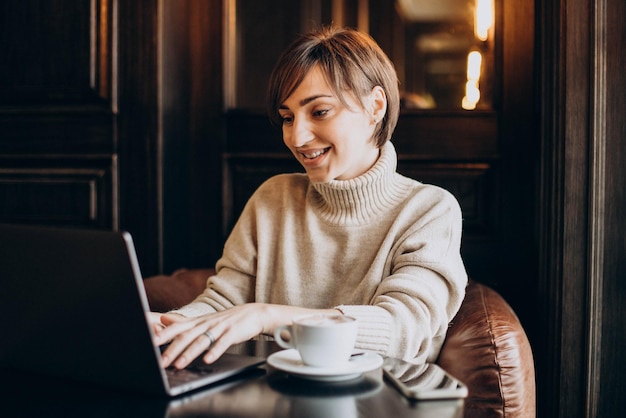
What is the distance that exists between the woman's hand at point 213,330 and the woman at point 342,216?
22 centimetres

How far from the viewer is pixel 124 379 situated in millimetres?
869

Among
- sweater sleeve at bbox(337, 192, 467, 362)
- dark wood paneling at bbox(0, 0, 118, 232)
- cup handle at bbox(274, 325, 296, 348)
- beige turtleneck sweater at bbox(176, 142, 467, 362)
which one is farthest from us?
dark wood paneling at bbox(0, 0, 118, 232)

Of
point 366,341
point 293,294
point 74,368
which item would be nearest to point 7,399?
point 74,368

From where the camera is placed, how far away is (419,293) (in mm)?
1305

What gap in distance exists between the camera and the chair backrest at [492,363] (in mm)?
1309

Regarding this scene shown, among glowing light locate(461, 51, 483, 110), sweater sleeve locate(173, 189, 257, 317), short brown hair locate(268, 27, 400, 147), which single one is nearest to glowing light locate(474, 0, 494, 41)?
glowing light locate(461, 51, 483, 110)

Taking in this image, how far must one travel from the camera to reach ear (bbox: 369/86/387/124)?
1.56 m

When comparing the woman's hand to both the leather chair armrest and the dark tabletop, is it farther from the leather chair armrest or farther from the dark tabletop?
the leather chair armrest

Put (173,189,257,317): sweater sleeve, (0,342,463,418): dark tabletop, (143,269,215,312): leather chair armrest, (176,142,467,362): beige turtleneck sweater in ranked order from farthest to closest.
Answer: (143,269,215,312): leather chair armrest, (173,189,257,317): sweater sleeve, (176,142,467,362): beige turtleneck sweater, (0,342,463,418): dark tabletop

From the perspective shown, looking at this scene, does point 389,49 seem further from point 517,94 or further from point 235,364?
point 235,364

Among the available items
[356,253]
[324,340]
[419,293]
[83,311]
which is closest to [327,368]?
[324,340]

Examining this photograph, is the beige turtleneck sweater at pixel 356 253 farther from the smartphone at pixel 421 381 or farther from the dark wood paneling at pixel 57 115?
the dark wood paneling at pixel 57 115

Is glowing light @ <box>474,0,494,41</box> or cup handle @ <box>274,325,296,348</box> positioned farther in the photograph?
glowing light @ <box>474,0,494,41</box>

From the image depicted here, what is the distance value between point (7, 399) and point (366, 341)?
1.87 ft
